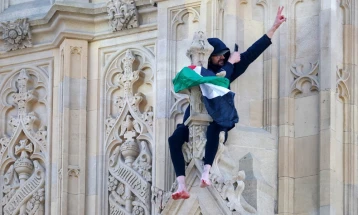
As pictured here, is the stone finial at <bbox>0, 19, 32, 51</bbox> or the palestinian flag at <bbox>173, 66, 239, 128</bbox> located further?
the stone finial at <bbox>0, 19, 32, 51</bbox>

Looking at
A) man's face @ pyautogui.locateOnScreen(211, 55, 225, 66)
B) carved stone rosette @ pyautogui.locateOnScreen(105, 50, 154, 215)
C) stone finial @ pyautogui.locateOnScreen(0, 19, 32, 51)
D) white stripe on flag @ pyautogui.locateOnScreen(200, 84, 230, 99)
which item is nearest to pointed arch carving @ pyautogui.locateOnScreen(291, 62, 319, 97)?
man's face @ pyautogui.locateOnScreen(211, 55, 225, 66)

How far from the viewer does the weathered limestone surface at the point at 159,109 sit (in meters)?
18.2

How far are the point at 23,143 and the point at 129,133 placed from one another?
132 cm

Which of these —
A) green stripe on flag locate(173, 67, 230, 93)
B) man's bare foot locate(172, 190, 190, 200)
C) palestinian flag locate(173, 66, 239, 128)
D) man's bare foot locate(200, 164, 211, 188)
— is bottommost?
man's bare foot locate(172, 190, 190, 200)

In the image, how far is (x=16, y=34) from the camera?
20781mm

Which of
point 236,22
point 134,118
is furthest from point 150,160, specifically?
point 236,22

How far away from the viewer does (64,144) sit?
20078mm

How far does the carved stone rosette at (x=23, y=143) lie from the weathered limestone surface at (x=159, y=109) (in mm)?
15

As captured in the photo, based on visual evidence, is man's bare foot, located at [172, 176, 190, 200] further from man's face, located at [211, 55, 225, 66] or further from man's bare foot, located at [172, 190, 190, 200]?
man's face, located at [211, 55, 225, 66]

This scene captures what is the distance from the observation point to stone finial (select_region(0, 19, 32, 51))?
68.1ft

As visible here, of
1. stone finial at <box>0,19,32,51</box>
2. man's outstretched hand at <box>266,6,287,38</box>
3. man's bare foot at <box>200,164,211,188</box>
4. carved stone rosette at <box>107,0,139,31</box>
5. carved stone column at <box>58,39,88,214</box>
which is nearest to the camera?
man's bare foot at <box>200,164,211,188</box>

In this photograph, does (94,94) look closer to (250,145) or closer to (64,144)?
(64,144)

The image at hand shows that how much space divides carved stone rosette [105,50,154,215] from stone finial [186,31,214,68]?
5.23 ft

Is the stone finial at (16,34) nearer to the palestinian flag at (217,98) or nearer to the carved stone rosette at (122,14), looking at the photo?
the carved stone rosette at (122,14)
